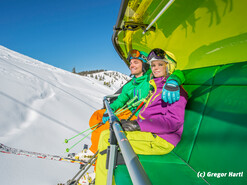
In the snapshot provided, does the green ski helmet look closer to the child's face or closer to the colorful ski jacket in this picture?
the child's face

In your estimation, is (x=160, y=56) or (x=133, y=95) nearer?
(x=160, y=56)

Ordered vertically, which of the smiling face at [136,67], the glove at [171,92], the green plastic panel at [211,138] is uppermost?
the smiling face at [136,67]

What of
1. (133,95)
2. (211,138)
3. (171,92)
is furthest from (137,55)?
(211,138)

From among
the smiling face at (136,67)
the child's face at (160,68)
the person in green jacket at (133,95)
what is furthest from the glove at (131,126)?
the smiling face at (136,67)

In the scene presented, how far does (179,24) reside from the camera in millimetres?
2010

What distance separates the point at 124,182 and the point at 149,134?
56 cm

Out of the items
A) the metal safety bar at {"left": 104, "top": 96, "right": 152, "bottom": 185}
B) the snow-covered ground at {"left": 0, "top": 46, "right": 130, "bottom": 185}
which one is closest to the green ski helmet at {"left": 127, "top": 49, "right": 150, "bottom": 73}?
the metal safety bar at {"left": 104, "top": 96, "right": 152, "bottom": 185}

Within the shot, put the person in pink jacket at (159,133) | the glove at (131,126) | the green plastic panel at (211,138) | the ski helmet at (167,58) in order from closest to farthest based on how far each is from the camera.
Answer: the green plastic panel at (211,138), the person in pink jacket at (159,133), the glove at (131,126), the ski helmet at (167,58)

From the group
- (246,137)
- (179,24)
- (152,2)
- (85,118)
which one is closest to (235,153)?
(246,137)

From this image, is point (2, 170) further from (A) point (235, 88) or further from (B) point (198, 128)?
(A) point (235, 88)

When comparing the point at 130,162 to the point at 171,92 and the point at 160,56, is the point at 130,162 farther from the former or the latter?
the point at 160,56

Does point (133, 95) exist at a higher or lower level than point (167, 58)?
lower

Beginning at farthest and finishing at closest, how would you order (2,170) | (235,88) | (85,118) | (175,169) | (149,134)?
(85,118) < (2,170) < (149,134) < (175,169) < (235,88)

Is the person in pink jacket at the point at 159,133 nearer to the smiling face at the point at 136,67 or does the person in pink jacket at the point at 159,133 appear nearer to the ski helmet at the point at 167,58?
the ski helmet at the point at 167,58
